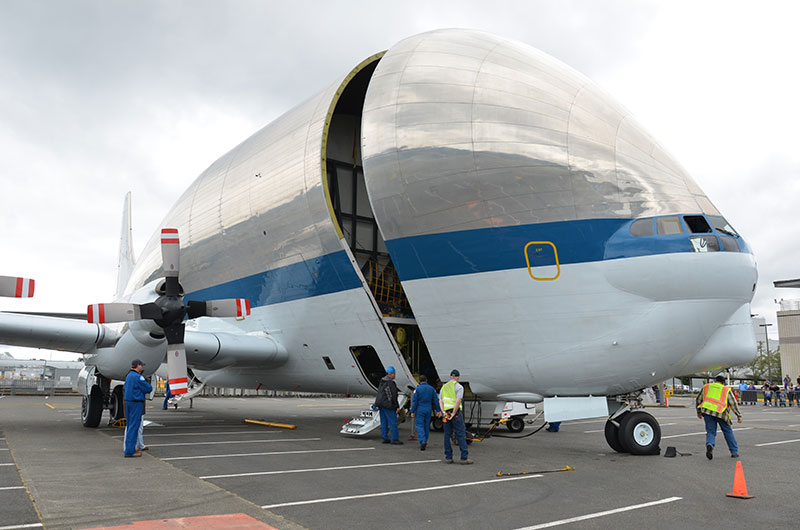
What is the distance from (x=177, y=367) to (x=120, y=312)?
1565 millimetres

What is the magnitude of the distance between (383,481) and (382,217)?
5422mm

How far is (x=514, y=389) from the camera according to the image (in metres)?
11.5

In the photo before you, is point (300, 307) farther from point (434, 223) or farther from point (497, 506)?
point (497, 506)

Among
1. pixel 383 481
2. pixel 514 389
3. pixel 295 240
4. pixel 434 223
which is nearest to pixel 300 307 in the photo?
pixel 295 240

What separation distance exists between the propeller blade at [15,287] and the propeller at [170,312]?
70.8 inches

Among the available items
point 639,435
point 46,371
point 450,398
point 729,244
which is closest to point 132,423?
point 450,398

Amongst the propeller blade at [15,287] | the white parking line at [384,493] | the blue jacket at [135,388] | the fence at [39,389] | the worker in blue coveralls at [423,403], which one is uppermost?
the propeller blade at [15,287]

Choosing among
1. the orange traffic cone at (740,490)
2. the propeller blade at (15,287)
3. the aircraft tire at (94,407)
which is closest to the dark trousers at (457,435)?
the orange traffic cone at (740,490)

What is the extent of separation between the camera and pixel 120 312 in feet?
39.6

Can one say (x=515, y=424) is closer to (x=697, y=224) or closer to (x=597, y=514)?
(x=697, y=224)

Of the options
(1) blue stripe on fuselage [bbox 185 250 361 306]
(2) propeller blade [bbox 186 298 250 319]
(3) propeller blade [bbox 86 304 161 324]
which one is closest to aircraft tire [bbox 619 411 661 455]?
(1) blue stripe on fuselage [bbox 185 250 361 306]

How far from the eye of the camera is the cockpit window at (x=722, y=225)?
10.4m

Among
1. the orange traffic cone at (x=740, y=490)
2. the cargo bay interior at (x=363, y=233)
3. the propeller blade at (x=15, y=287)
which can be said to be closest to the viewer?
the orange traffic cone at (x=740, y=490)

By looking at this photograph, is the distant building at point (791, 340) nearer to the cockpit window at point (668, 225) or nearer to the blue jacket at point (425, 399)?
the cockpit window at point (668, 225)
